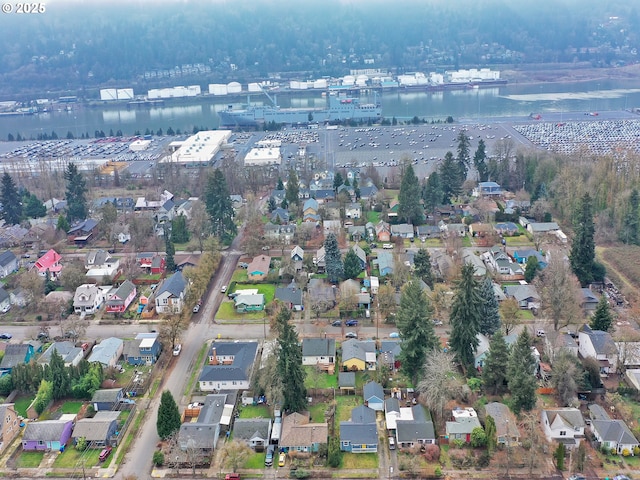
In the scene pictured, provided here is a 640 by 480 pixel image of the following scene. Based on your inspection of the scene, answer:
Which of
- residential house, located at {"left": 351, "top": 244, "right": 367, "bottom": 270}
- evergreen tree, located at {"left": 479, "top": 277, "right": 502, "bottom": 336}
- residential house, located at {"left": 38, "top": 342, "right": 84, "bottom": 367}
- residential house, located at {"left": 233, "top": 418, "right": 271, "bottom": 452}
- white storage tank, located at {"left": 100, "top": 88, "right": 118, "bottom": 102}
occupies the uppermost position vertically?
evergreen tree, located at {"left": 479, "top": 277, "right": 502, "bottom": 336}

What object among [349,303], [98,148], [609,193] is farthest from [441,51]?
[349,303]

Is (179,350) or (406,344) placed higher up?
(406,344)

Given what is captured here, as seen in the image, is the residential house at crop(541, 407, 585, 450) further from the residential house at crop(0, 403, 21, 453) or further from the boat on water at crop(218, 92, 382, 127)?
the boat on water at crop(218, 92, 382, 127)

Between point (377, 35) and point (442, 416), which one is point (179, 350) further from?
point (377, 35)

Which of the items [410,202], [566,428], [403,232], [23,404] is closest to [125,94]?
[410,202]

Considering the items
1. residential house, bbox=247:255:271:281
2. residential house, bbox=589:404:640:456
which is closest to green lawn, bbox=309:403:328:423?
residential house, bbox=589:404:640:456
